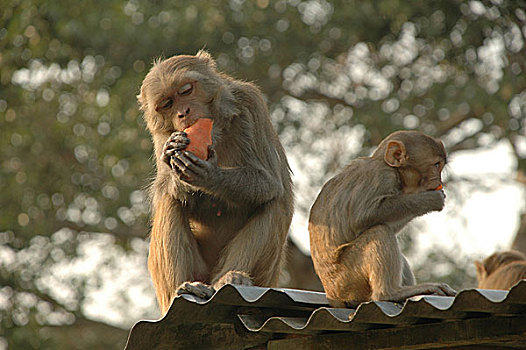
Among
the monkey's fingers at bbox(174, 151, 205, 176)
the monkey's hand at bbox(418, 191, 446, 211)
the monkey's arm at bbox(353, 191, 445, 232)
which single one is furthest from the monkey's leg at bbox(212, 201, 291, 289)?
the monkey's hand at bbox(418, 191, 446, 211)

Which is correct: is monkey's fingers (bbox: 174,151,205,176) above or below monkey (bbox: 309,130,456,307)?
above

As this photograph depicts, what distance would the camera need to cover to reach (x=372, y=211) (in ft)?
13.1

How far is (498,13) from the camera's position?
40.7 feet

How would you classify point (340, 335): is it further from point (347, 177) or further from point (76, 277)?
point (76, 277)

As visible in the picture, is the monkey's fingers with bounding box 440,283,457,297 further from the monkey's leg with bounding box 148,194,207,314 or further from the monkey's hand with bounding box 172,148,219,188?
the monkey's leg with bounding box 148,194,207,314

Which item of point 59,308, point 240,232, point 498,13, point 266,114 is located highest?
point 498,13

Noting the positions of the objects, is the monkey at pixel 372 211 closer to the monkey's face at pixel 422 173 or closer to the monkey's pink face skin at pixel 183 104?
the monkey's face at pixel 422 173

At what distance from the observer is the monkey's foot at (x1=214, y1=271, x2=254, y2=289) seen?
4447mm

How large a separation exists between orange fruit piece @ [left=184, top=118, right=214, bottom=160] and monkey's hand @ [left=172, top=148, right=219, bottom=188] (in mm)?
31

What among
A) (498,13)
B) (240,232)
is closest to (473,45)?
(498,13)

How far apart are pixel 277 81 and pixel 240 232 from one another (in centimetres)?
892

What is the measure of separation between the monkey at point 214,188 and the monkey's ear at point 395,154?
0.95m

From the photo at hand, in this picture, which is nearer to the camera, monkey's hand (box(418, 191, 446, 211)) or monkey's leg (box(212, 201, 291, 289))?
monkey's hand (box(418, 191, 446, 211))

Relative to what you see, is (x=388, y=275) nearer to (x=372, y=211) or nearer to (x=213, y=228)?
(x=372, y=211)
